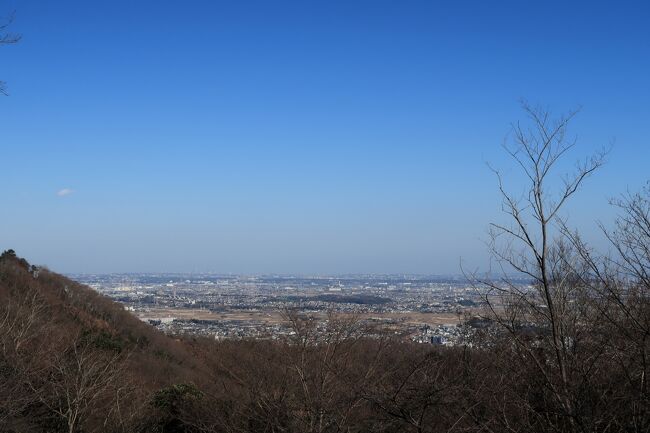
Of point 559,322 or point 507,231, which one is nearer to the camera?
point 507,231

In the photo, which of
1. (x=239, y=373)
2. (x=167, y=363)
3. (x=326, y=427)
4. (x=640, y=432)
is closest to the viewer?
(x=640, y=432)

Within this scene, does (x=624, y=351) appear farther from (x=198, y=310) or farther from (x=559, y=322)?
(x=198, y=310)

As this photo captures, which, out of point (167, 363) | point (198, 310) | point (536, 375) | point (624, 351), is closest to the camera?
point (624, 351)

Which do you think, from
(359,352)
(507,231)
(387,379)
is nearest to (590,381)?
(507,231)

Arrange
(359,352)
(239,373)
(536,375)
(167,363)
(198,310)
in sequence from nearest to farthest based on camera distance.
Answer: (536,375) < (359,352) < (239,373) < (167,363) < (198,310)

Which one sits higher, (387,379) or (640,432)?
(640,432)

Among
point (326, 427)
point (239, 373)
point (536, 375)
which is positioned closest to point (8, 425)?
point (239, 373)

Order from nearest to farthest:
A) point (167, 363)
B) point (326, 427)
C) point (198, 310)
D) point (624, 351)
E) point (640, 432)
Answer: point (640, 432)
point (624, 351)
point (326, 427)
point (167, 363)
point (198, 310)

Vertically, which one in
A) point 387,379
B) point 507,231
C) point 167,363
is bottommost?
point 167,363

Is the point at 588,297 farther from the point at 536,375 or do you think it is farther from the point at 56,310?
the point at 56,310
